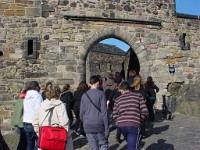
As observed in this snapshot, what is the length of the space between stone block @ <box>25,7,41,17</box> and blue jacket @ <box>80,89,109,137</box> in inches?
231

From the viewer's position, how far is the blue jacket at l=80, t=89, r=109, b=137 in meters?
5.03

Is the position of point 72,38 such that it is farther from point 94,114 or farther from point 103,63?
point 103,63

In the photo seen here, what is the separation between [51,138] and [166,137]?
3.72 metres

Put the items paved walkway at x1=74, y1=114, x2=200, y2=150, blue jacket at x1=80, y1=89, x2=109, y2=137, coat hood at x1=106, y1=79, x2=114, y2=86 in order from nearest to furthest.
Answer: blue jacket at x1=80, y1=89, x2=109, y2=137
paved walkway at x1=74, y1=114, x2=200, y2=150
coat hood at x1=106, y1=79, x2=114, y2=86

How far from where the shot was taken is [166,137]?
294 inches

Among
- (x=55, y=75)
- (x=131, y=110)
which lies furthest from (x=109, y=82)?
(x=131, y=110)

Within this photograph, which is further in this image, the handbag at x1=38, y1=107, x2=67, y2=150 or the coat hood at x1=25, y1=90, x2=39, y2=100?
the coat hood at x1=25, y1=90, x2=39, y2=100

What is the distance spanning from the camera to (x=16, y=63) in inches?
398

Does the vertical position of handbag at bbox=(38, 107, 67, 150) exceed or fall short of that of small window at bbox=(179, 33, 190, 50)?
it falls short

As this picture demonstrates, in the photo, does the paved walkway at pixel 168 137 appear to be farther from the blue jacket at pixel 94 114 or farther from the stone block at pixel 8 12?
the stone block at pixel 8 12

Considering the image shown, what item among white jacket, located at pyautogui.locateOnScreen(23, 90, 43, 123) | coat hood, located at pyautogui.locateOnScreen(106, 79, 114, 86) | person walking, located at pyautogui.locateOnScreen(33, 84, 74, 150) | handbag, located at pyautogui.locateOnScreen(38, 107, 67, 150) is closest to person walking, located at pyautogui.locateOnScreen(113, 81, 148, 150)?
person walking, located at pyautogui.locateOnScreen(33, 84, 74, 150)

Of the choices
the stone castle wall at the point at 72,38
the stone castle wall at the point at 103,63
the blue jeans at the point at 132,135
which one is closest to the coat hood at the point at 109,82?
the stone castle wall at the point at 72,38

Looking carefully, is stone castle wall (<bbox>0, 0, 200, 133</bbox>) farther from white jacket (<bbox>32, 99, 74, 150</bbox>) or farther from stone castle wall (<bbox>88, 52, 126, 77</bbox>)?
stone castle wall (<bbox>88, 52, 126, 77</bbox>)

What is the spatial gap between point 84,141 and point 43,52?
11.9 ft
